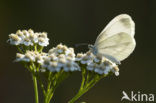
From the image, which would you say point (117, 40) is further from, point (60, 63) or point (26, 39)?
point (26, 39)

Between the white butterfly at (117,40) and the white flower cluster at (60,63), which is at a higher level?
the white butterfly at (117,40)

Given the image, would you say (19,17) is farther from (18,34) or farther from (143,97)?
(18,34)

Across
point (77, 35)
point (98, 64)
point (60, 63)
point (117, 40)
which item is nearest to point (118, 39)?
point (117, 40)

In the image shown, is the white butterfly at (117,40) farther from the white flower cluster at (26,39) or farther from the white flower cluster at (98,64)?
the white flower cluster at (26,39)

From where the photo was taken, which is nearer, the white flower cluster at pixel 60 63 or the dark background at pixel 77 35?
the white flower cluster at pixel 60 63

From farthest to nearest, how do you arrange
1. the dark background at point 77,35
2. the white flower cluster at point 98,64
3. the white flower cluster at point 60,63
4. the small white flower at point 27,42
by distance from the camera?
the dark background at point 77,35 → the small white flower at point 27,42 → the white flower cluster at point 98,64 → the white flower cluster at point 60,63

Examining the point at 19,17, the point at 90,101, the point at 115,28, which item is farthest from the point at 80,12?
the point at 115,28

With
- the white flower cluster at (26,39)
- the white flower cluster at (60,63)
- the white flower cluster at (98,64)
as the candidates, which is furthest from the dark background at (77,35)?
the white flower cluster at (60,63)
